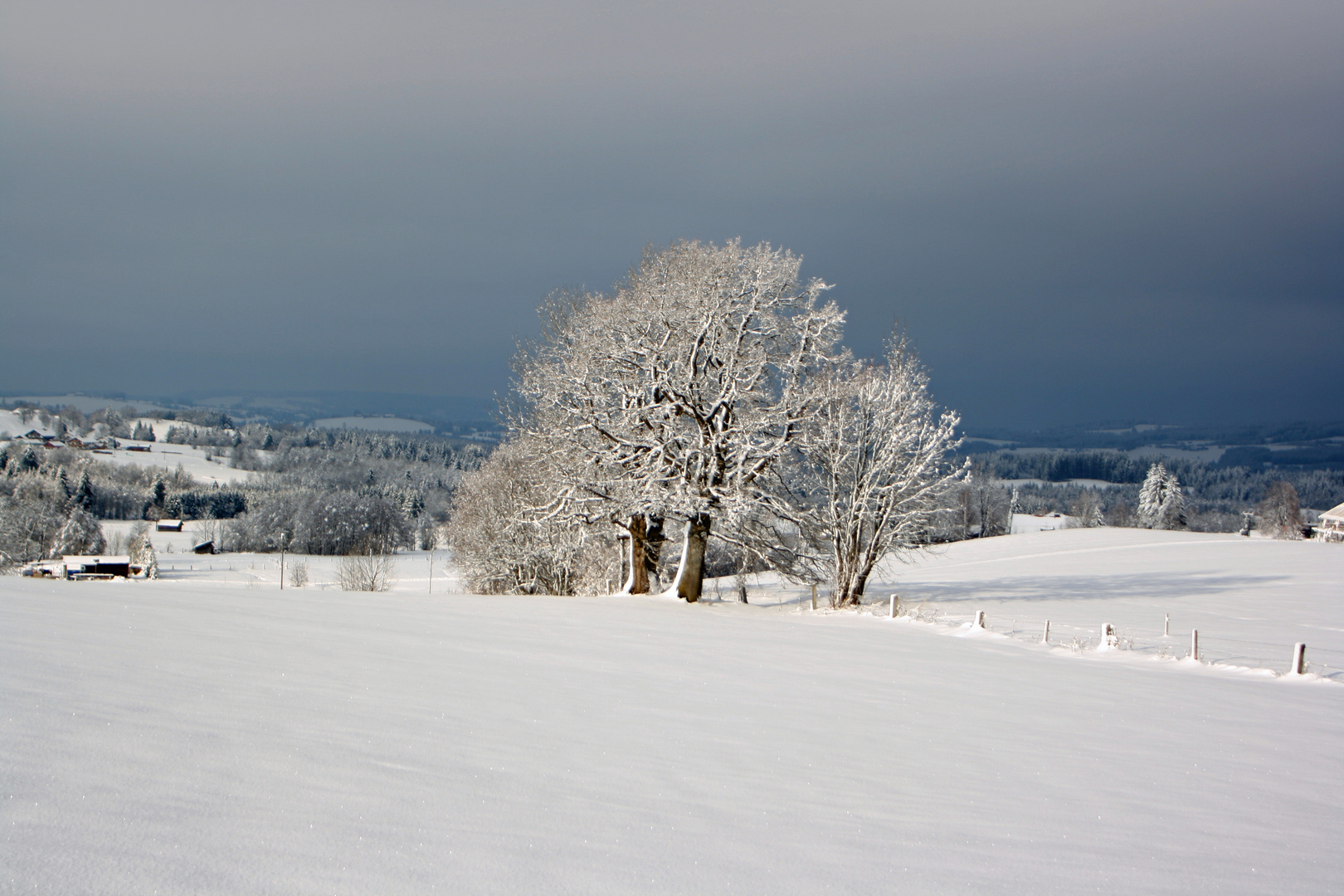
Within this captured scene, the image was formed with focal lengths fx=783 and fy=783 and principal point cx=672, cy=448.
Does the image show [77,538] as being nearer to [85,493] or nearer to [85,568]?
[85,568]

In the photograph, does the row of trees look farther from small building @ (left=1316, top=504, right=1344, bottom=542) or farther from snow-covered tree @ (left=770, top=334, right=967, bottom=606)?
small building @ (left=1316, top=504, right=1344, bottom=542)

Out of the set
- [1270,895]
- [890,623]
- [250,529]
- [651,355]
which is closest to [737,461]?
[651,355]

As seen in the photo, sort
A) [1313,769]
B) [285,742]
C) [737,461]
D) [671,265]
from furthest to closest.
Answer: [671,265] → [737,461] → [1313,769] → [285,742]

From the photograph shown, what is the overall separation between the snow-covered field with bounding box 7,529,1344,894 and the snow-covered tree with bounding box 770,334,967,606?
30.2 feet

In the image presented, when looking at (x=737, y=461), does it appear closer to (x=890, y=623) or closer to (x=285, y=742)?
(x=890, y=623)

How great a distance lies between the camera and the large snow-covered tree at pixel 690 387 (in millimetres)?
21297

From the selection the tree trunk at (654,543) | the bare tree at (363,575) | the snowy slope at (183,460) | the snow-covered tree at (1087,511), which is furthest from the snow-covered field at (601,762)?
the snowy slope at (183,460)

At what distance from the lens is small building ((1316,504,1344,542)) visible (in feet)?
241

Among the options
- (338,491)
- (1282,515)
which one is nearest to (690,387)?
(1282,515)

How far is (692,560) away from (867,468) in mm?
5729

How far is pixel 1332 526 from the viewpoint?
76625mm

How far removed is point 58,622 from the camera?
851 cm

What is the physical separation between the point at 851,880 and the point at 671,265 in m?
20.2

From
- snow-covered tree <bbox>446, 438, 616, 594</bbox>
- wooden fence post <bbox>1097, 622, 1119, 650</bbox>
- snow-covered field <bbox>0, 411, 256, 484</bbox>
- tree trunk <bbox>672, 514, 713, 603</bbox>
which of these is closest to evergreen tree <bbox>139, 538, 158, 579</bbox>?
snow-covered tree <bbox>446, 438, 616, 594</bbox>
